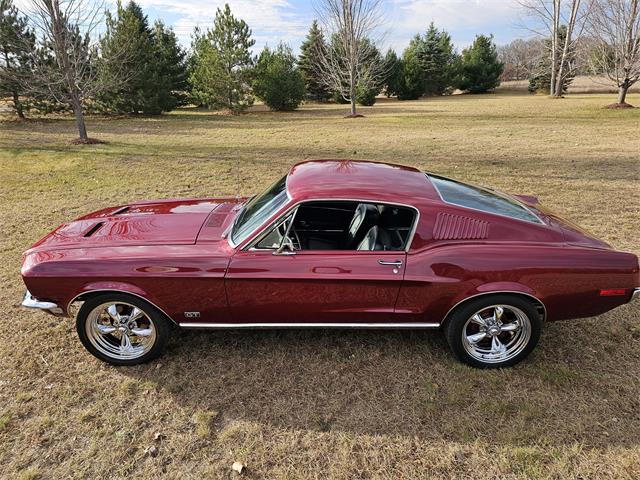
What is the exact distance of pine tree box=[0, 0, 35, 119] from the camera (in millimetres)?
20031

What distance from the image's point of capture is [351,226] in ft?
12.4

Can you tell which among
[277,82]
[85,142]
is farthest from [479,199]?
[277,82]

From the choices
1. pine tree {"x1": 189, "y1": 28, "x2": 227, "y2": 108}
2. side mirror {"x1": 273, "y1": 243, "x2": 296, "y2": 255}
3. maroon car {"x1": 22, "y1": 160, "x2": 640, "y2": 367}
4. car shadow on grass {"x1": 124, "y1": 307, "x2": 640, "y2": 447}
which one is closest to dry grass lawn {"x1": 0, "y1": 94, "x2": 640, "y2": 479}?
car shadow on grass {"x1": 124, "y1": 307, "x2": 640, "y2": 447}

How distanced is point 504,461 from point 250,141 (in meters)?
13.9

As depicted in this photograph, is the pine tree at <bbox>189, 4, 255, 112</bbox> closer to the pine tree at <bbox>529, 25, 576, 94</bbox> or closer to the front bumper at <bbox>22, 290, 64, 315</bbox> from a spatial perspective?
the front bumper at <bbox>22, 290, 64, 315</bbox>

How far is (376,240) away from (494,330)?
1.09 m

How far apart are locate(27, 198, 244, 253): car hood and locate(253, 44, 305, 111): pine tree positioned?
84.2ft

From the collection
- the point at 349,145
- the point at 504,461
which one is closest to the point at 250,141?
the point at 349,145

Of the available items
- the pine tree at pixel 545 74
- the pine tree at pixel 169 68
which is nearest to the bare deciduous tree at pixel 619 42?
the pine tree at pixel 545 74

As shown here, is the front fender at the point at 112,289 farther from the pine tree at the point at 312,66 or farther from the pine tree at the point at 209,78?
the pine tree at the point at 312,66

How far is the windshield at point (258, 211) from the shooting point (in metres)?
3.13

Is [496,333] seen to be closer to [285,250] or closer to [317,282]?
[317,282]

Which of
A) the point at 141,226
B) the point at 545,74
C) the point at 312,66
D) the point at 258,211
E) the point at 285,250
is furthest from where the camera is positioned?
the point at 545,74

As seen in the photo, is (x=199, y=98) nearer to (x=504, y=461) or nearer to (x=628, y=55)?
(x=628, y=55)
